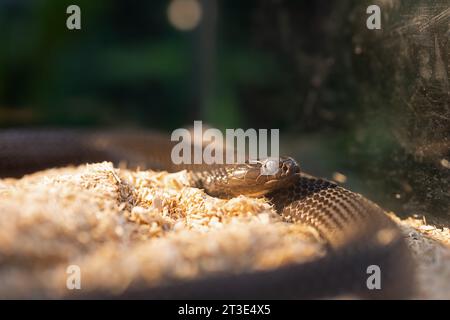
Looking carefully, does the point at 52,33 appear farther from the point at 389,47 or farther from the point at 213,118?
the point at 389,47

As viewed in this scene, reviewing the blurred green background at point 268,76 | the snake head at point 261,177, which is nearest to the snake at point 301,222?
the snake head at point 261,177

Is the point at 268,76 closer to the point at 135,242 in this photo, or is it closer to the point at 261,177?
the point at 261,177

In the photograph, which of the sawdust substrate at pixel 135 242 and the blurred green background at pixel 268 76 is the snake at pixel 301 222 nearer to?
the sawdust substrate at pixel 135 242

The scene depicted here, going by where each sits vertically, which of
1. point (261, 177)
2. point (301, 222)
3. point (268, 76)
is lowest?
point (301, 222)

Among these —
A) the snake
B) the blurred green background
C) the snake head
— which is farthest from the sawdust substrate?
the blurred green background

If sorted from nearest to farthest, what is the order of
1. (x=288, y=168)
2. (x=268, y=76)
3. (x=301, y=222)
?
1. (x=301, y=222)
2. (x=288, y=168)
3. (x=268, y=76)

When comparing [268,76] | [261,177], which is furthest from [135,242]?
[268,76]
